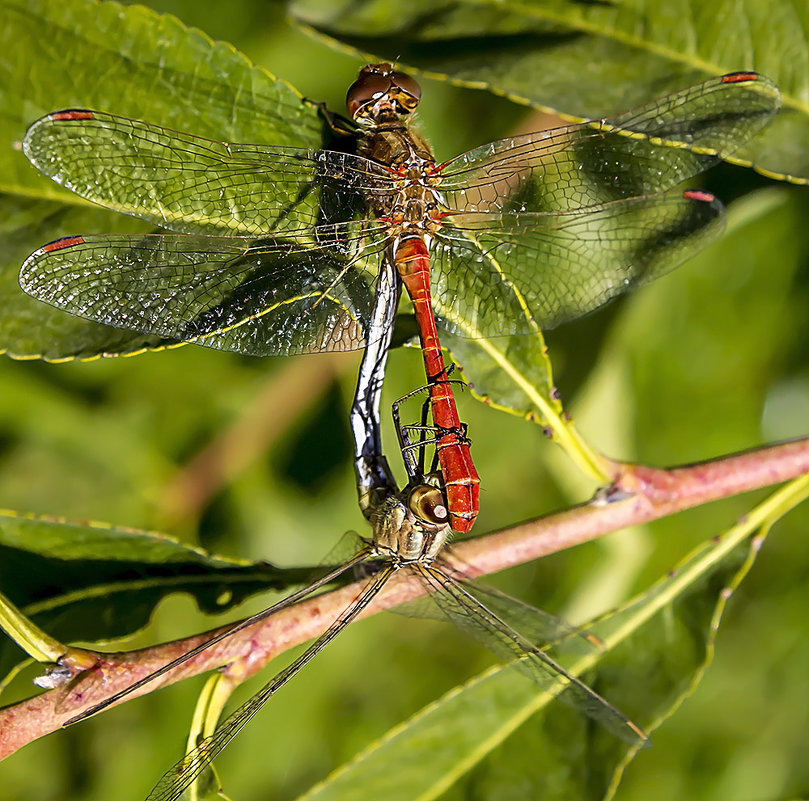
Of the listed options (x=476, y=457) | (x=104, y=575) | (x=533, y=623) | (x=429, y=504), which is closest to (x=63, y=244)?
(x=104, y=575)

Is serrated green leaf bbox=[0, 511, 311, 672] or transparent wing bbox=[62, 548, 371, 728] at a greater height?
serrated green leaf bbox=[0, 511, 311, 672]

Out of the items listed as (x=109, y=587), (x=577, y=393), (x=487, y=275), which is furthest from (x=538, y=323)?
(x=109, y=587)

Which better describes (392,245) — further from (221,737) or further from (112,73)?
(221,737)

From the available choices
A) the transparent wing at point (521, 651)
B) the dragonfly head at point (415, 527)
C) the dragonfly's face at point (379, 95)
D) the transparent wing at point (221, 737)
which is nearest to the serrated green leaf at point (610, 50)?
the dragonfly's face at point (379, 95)

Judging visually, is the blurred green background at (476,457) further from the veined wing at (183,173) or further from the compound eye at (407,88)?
the veined wing at (183,173)

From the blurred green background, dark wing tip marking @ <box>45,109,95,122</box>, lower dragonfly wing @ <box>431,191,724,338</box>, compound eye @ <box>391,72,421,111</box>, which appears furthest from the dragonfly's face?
the blurred green background

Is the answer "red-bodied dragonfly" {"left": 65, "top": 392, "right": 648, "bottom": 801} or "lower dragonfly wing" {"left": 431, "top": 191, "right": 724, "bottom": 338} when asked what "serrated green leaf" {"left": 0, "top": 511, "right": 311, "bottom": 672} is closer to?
"red-bodied dragonfly" {"left": 65, "top": 392, "right": 648, "bottom": 801}
